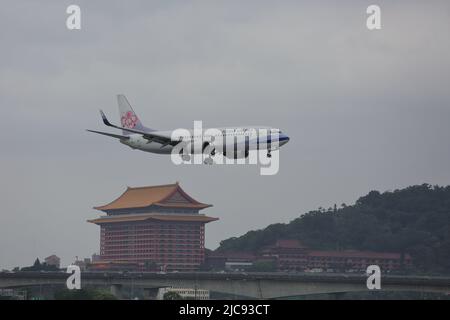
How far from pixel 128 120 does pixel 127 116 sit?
148cm

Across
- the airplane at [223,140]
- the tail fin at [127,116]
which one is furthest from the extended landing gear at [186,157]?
the tail fin at [127,116]

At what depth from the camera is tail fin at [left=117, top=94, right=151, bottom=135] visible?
7165 inches

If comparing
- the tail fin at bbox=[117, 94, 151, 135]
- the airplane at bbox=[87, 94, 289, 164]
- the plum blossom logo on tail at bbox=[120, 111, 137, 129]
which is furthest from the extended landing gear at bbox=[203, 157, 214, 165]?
the plum blossom logo on tail at bbox=[120, 111, 137, 129]

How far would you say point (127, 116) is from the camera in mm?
185750

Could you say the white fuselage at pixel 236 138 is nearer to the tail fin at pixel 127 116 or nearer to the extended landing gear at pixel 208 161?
the extended landing gear at pixel 208 161

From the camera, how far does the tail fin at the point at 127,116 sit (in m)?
182

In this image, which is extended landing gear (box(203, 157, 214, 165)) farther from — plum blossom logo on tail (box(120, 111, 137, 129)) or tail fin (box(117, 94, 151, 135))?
plum blossom logo on tail (box(120, 111, 137, 129))

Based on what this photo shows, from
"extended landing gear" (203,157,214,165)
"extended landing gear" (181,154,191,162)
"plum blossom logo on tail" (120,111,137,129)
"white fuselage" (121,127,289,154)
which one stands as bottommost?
"extended landing gear" (203,157,214,165)

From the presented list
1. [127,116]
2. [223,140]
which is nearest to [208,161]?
[223,140]

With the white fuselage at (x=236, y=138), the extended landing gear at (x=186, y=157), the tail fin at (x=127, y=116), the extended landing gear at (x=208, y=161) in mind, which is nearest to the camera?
the extended landing gear at (x=208, y=161)

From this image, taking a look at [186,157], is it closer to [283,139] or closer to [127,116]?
[283,139]

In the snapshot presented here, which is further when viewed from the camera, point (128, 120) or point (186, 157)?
point (128, 120)
